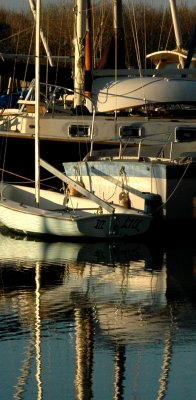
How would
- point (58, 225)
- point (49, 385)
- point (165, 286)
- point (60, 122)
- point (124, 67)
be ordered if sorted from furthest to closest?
point (124, 67)
point (60, 122)
point (58, 225)
point (165, 286)
point (49, 385)

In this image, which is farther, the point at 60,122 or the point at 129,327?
the point at 60,122

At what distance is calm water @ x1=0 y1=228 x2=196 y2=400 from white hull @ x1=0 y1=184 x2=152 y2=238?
64 centimetres

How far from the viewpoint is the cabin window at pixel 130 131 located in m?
26.4

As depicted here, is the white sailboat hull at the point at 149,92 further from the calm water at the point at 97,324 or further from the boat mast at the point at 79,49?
the calm water at the point at 97,324

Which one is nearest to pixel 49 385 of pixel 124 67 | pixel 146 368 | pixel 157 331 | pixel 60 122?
pixel 146 368

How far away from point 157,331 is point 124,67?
60.2 feet

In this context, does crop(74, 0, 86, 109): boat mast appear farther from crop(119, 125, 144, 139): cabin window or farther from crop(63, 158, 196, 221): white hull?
crop(63, 158, 196, 221): white hull

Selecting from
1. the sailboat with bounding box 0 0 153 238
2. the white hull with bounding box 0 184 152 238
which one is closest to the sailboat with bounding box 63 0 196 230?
the sailboat with bounding box 0 0 153 238

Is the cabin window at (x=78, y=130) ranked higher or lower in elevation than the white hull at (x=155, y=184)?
higher

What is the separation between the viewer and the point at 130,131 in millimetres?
26625

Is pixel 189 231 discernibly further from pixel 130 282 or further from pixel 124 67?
pixel 124 67

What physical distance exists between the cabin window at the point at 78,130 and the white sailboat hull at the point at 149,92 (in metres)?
1.08

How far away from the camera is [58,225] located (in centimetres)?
2198

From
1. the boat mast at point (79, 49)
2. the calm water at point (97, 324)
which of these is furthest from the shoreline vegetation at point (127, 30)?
the calm water at point (97, 324)
